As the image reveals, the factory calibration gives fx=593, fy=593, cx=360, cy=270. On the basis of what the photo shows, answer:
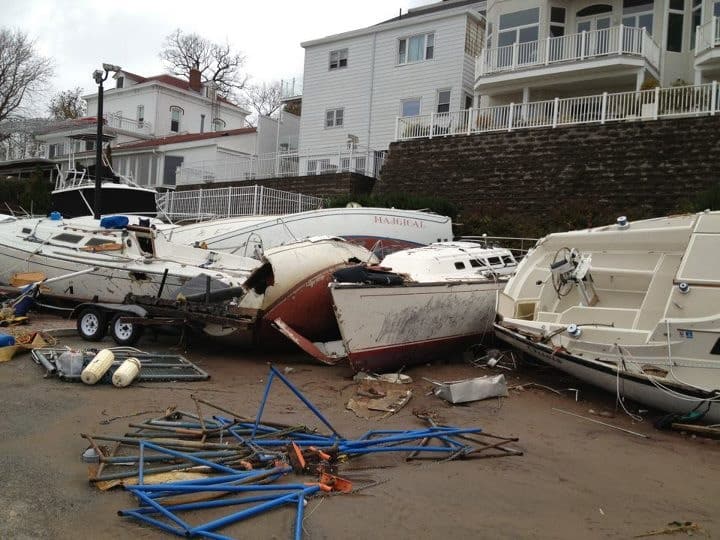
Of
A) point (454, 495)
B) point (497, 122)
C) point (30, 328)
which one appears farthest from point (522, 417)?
point (497, 122)

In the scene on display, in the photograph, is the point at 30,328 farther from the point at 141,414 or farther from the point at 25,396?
the point at 141,414

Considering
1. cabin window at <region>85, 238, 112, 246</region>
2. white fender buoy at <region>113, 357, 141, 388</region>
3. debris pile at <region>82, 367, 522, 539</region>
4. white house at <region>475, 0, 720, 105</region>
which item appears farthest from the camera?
white house at <region>475, 0, 720, 105</region>

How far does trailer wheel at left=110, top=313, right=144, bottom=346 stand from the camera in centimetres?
1041

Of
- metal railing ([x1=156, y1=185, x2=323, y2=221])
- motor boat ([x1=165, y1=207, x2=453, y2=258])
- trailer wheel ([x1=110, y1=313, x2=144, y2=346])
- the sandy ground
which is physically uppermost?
metal railing ([x1=156, y1=185, x2=323, y2=221])

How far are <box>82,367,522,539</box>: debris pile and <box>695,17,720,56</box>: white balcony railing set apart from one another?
1845cm

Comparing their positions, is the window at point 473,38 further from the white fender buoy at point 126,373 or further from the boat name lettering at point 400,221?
the white fender buoy at point 126,373

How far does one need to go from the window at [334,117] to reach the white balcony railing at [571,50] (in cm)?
741

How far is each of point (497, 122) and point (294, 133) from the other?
49.8ft

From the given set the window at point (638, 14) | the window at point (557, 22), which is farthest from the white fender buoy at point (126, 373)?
the window at point (638, 14)

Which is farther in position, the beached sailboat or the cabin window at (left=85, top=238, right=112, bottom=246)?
the cabin window at (left=85, top=238, right=112, bottom=246)

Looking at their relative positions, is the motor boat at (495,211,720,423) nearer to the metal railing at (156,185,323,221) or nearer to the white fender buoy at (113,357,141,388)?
the white fender buoy at (113,357,141,388)

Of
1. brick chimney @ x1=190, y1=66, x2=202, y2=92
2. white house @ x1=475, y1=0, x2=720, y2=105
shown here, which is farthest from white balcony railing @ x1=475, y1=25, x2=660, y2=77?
brick chimney @ x1=190, y1=66, x2=202, y2=92

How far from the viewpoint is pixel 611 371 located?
25.8 feet

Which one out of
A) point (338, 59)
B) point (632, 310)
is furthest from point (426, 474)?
point (338, 59)
